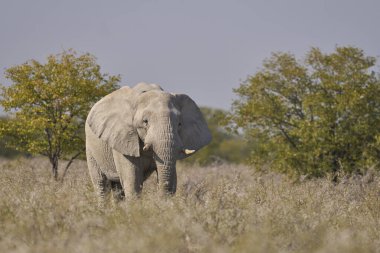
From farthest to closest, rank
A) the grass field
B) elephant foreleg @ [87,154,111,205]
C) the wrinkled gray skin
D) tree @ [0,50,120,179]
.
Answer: tree @ [0,50,120,179] < elephant foreleg @ [87,154,111,205] < the wrinkled gray skin < the grass field

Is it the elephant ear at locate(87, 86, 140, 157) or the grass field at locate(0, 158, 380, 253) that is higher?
the elephant ear at locate(87, 86, 140, 157)

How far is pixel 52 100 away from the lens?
1656 cm

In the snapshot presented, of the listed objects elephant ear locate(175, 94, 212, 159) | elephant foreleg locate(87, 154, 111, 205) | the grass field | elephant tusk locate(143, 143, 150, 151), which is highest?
elephant ear locate(175, 94, 212, 159)

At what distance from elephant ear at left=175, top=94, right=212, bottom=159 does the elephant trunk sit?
2.34ft

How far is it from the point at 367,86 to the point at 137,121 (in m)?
9.46

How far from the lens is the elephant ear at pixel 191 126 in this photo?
1029 centimetres

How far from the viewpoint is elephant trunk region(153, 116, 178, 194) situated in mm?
9422

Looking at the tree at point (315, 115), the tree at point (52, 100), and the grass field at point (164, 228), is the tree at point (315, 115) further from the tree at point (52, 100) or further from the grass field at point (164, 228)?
the grass field at point (164, 228)

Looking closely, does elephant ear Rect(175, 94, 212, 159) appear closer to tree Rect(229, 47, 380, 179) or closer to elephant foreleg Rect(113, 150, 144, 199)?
elephant foreleg Rect(113, 150, 144, 199)

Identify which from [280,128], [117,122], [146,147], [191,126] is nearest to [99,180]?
[117,122]

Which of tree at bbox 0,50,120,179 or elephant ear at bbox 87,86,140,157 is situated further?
tree at bbox 0,50,120,179

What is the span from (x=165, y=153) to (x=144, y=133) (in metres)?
0.70

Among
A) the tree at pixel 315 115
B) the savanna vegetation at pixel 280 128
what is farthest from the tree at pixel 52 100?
the tree at pixel 315 115

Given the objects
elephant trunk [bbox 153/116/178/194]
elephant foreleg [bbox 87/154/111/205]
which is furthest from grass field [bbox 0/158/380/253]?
elephant foreleg [bbox 87/154/111/205]
